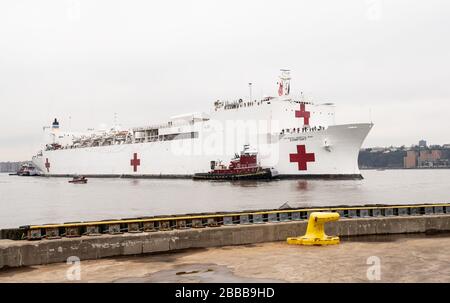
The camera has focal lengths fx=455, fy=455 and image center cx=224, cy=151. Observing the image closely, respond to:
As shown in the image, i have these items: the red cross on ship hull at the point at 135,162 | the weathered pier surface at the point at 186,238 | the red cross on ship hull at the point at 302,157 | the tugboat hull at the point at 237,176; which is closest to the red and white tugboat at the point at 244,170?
the tugboat hull at the point at 237,176

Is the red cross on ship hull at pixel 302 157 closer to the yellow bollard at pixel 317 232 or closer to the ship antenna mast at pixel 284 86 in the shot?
the ship antenna mast at pixel 284 86

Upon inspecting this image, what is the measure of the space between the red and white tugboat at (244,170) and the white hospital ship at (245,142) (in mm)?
849

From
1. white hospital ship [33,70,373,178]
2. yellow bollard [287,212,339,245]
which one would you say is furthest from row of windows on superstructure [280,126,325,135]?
yellow bollard [287,212,339,245]

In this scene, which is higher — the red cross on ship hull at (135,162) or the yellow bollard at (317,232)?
the red cross on ship hull at (135,162)

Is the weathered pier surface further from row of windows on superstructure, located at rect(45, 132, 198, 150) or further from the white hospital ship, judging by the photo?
row of windows on superstructure, located at rect(45, 132, 198, 150)

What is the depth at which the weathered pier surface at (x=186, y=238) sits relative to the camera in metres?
7.01

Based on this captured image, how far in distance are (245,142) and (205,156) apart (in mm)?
5408

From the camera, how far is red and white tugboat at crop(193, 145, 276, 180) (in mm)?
41500

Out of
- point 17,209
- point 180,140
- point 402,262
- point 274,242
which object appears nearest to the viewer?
point 402,262

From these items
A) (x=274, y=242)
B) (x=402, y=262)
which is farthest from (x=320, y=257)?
(x=274, y=242)

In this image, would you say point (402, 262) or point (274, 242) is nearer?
point (402, 262)
